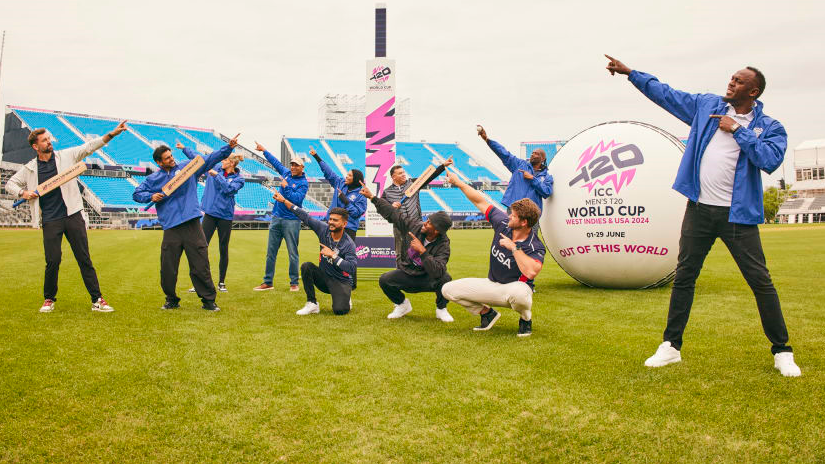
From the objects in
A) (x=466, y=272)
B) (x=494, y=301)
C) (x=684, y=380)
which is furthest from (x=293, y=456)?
(x=466, y=272)

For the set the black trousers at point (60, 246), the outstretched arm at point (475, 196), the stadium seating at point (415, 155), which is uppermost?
the stadium seating at point (415, 155)

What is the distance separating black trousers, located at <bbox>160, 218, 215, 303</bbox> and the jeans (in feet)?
5.86

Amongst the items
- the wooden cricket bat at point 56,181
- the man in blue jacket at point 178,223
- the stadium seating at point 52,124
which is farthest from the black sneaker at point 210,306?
the stadium seating at point 52,124

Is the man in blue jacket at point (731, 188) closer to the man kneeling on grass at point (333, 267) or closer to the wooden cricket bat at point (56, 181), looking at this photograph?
the man kneeling on grass at point (333, 267)

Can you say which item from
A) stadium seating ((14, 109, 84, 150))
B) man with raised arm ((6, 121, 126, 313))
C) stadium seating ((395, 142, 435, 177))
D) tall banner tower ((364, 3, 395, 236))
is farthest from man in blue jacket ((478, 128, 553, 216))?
stadium seating ((14, 109, 84, 150))

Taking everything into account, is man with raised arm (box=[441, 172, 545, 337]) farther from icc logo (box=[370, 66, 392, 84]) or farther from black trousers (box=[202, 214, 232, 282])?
icc logo (box=[370, 66, 392, 84])

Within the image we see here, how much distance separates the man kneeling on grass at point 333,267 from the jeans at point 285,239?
1822mm

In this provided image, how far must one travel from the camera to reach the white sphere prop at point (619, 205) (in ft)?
23.3

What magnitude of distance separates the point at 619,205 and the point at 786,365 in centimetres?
357

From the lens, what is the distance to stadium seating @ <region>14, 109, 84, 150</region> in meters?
48.3

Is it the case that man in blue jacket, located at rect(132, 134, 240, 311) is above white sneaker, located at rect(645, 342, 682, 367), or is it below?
above

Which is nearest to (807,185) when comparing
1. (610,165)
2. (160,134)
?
(160,134)

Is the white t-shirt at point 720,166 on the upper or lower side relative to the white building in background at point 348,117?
lower

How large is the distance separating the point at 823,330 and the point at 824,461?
11.2 ft
